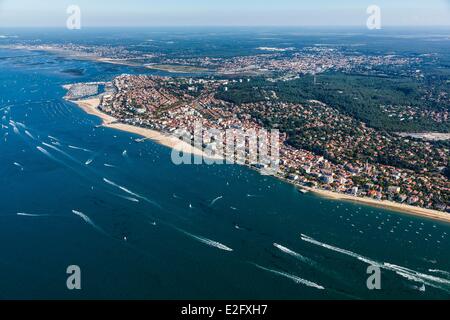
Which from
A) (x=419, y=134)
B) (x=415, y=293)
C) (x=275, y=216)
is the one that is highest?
(x=419, y=134)

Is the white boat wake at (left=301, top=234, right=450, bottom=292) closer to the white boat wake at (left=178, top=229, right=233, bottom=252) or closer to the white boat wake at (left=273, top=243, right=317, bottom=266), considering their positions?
the white boat wake at (left=273, top=243, right=317, bottom=266)

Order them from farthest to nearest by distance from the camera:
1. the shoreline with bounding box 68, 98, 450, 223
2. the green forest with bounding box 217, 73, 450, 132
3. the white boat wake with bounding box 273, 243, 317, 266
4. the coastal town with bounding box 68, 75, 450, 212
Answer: the green forest with bounding box 217, 73, 450, 132
the coastal town with bounding box 68, 75, 450, 212
the shoreline with bounding box 68, 98, 450, 223
the white boat wake with bounding box 273, 243, 317, 266

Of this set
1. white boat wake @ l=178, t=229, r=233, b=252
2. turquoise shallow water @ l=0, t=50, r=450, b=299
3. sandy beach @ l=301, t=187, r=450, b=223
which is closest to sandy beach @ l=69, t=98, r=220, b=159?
turquoise shallow water @ l=0, t=50, r=450, b=299

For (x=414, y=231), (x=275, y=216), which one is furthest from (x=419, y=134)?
(x=275, y=216)

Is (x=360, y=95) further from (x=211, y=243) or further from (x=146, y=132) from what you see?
(x=211, y=243)

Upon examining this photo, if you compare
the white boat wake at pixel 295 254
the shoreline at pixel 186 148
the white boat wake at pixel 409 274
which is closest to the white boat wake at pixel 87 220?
the white boat wake at pixel 295 254

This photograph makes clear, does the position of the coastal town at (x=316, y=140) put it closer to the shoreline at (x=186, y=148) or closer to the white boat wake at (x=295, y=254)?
the shoreline at (x=186, y=148)
